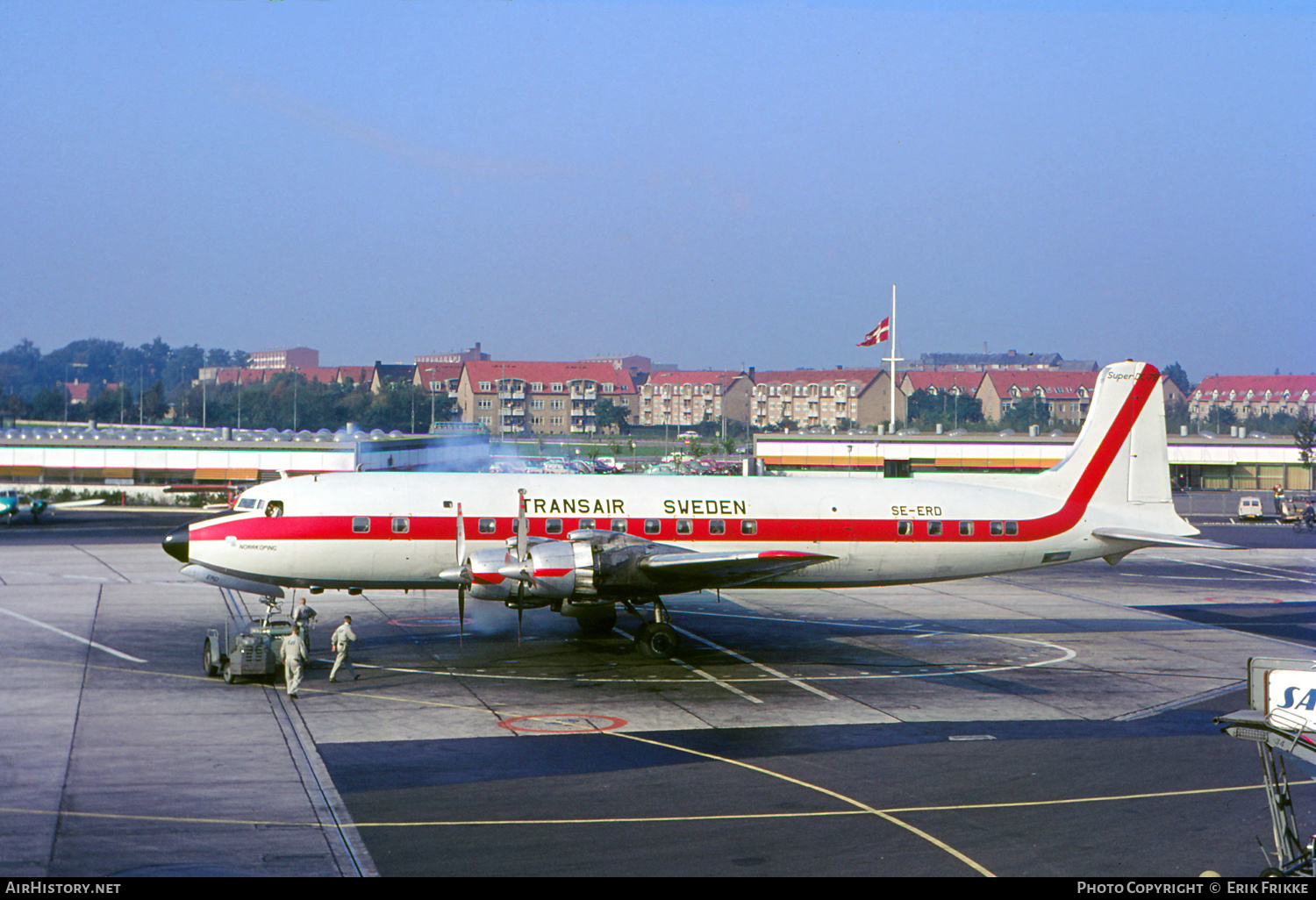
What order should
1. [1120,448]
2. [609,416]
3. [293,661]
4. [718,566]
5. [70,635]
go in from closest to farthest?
1. [293,661]
2. [718,566]
3. [70,635]
4. [1120,448]
5. [609,416]

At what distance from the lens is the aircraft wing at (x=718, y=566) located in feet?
94.1

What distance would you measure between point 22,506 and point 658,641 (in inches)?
2115

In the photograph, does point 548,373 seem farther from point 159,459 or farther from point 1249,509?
point 1249,509

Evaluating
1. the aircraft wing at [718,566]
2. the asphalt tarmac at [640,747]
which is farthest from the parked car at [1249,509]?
the aircraft wing at [718,566]

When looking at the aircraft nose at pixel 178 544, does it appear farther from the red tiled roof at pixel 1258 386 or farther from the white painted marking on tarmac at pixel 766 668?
the red tiled roof at pixel 1258 386

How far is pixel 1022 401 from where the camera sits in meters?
172

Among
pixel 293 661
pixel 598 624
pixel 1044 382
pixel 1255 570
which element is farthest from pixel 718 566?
pixel 1044 382

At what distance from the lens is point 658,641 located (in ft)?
99.7

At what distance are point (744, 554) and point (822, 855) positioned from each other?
45.9ft

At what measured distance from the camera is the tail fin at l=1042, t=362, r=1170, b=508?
1379 inches

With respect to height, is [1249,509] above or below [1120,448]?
below

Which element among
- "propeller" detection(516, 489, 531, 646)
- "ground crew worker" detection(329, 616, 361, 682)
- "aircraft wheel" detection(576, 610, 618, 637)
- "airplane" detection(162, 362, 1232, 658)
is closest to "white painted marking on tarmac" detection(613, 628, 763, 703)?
"airplane" detection(162, 362, 1232, 658)

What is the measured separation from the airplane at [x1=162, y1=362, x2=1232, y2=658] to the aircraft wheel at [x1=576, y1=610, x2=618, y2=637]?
5cm

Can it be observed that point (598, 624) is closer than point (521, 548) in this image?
No
